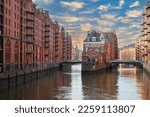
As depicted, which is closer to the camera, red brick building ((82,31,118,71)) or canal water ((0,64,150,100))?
canal water ((0,64,150,100))

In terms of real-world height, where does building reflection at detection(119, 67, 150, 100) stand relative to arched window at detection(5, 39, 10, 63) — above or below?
below

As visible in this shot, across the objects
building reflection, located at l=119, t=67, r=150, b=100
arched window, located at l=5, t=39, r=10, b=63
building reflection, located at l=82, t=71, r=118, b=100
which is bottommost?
building reflection, located at l=82, t=71, r=118, b=100

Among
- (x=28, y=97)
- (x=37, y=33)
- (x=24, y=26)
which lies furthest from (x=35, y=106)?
(x=37, y=33)

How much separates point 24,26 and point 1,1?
65.5 feet

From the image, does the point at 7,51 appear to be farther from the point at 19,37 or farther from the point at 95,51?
the point at 95,51

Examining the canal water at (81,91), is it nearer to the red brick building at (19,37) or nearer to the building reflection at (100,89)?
the building reflection at (100,89)

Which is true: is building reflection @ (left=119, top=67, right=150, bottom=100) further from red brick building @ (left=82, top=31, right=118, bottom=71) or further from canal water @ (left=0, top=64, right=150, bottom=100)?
red brick building @ (left=82, top=31, right=118, bottom=71)

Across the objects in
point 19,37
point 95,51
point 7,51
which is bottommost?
point 7,51

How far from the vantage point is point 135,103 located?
14.3 metres

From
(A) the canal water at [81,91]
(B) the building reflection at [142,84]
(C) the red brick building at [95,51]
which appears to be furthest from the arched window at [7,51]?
(C) the red brick building at [95,51]

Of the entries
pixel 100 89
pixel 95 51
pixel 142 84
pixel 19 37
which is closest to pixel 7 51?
pixel 19 37

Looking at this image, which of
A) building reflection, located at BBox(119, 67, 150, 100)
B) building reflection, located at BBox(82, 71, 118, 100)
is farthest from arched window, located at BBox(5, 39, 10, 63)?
building reflection, located at BBox(119, 67, 150, 100)

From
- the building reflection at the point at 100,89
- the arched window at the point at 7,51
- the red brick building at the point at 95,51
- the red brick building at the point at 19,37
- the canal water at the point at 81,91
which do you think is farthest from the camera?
the red brick building at the point at 95,51

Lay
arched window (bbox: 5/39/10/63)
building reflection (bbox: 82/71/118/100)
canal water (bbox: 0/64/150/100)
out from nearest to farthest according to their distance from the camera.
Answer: canal water (bbox: 0/64/150/100), building reflection (bbox: 82/71/118/100), arched window (bbox: 5/39/10/63)
